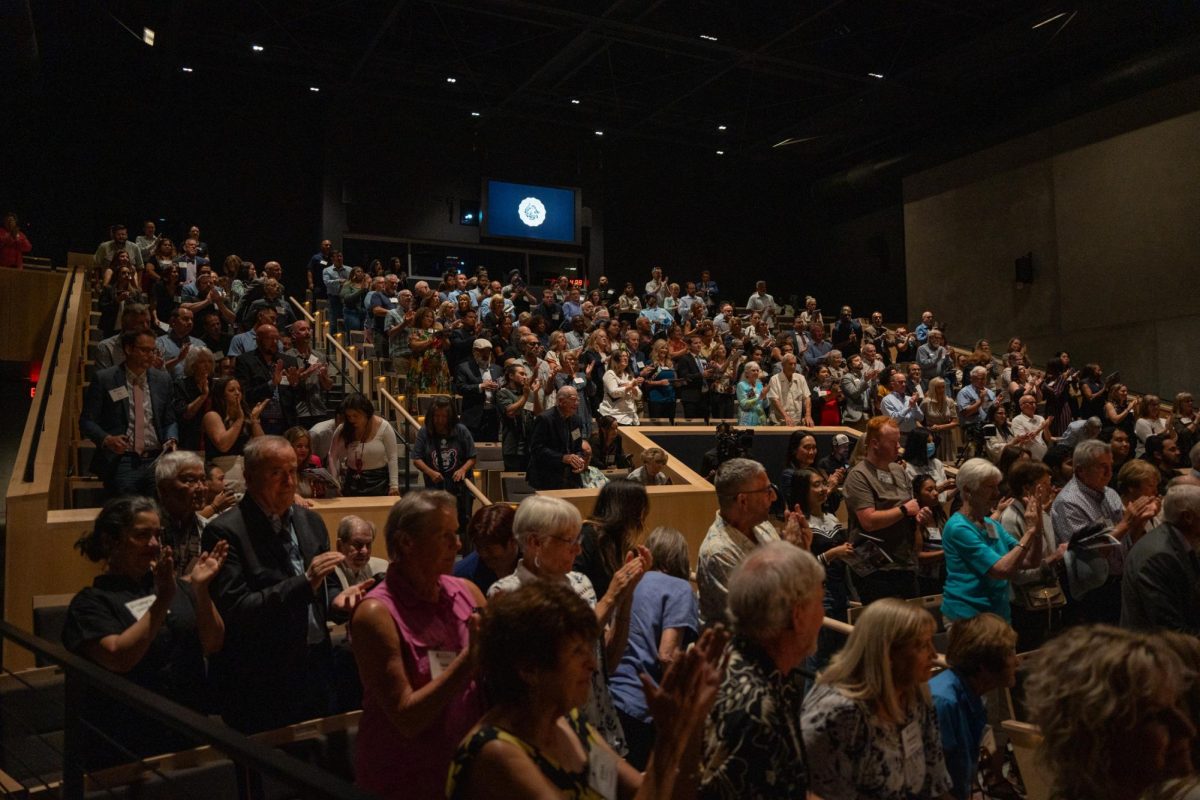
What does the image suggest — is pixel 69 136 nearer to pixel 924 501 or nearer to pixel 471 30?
pixel 471 30

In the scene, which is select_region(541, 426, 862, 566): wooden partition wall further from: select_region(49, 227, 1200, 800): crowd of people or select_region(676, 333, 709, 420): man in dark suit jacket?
select_region(676, 333, 709, 420): man in dark suit jacket

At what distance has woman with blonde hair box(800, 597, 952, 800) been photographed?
2154 millimetres

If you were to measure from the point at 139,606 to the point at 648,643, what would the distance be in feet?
5.18

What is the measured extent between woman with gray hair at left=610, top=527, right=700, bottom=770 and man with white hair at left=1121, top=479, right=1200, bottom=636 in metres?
1.89

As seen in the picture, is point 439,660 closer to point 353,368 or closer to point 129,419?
point 129,419

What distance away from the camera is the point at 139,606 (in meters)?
2.66

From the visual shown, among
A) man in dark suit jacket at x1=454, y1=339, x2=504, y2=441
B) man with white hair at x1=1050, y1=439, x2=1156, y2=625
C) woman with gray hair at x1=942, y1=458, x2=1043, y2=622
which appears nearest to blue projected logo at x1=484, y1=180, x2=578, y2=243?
man in dark suit jacket at x1=454, y1=339, x2=504, y2=441

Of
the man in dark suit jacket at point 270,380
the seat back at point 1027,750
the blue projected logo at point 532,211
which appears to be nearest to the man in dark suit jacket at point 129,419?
the man in dark suit jacket at point 270,380

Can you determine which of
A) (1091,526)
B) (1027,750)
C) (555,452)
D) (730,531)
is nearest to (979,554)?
(1027,750)

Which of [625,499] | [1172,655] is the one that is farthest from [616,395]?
[1172,655]

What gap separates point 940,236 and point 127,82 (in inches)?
615

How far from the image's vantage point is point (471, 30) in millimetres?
15133

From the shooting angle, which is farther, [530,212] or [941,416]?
[530,212]

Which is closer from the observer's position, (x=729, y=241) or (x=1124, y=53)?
(x=1124, y=53)
